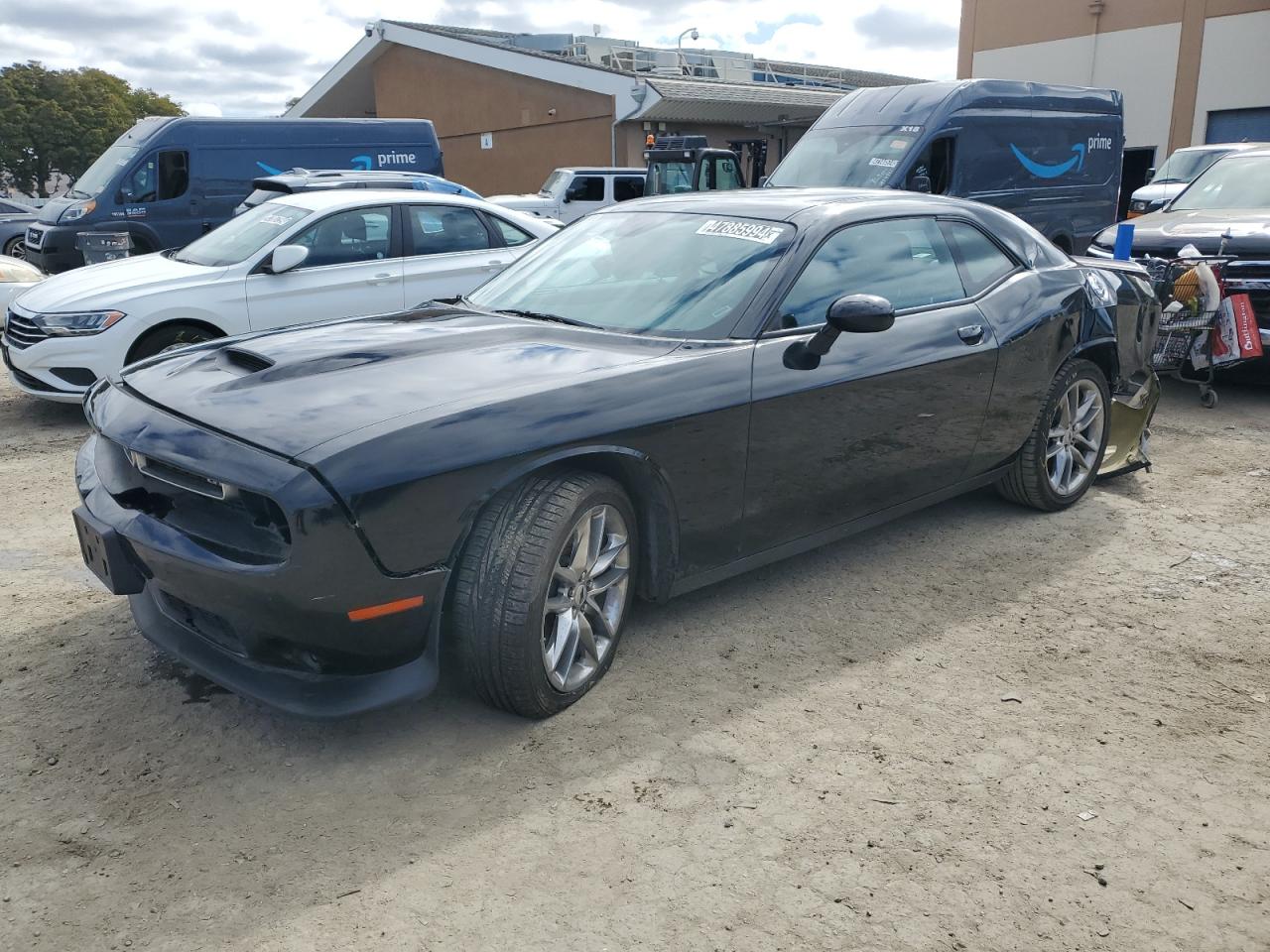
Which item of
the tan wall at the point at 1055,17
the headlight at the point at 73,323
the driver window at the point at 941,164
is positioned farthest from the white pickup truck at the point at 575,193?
the tan wall at the point at 1055,17

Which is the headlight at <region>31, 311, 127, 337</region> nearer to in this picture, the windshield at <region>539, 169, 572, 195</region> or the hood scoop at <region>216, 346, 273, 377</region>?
the hood scoop at <region>216, 346, 273, 377</region>

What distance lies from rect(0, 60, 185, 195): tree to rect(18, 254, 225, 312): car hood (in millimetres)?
46604

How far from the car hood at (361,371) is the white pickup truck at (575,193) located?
14.7m

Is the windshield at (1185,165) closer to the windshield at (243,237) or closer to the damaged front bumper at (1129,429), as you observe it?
the damaged front bumper at (1129,429)

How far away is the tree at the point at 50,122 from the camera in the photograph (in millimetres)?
46438

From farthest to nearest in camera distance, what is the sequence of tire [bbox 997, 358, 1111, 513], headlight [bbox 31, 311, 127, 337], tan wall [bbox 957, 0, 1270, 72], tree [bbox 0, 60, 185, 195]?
tree [bbox 0, 60, 185, 195] → tan wall [bbox 957, 0, 1270, 72] → headlight [bbox 31, 311, 127, 337] → tire [bbox 997, 358, 1111, 513]

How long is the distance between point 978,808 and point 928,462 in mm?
1835

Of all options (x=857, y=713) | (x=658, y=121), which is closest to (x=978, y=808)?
(x=857, y=713)

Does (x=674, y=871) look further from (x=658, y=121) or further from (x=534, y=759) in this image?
(x=658, y=121)

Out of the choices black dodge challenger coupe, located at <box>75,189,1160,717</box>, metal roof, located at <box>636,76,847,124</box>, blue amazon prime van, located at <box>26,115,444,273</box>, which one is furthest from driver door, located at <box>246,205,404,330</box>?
metal roof, located at <box>636,76,847,124</box>

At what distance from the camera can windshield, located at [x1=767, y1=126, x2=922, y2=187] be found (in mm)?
10625

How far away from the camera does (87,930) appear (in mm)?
2420

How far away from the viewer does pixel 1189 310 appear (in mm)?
7543

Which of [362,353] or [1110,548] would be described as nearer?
[362,353]
